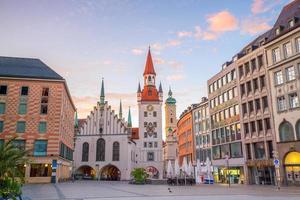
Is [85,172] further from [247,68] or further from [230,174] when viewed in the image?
[247,68]

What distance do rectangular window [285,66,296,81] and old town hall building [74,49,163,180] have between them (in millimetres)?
56201

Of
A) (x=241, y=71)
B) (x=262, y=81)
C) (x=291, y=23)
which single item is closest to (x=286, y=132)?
(x=262, y=81)

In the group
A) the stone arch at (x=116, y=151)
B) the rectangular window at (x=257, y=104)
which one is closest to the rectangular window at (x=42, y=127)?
the rectangular window at (x=257, y=104)

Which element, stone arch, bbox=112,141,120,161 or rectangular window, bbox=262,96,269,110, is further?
stone arch, bbox=112,141,120,161

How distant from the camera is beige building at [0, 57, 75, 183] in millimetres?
49875

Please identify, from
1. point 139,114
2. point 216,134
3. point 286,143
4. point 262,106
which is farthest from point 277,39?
point 139,114

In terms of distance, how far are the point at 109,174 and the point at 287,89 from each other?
6769 cm

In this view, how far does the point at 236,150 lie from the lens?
48844 mm

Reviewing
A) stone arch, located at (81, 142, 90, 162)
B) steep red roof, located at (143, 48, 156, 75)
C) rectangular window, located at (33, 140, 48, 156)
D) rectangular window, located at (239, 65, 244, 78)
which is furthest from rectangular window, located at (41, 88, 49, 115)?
steep red roof, located at (143, 48, 156, 75)

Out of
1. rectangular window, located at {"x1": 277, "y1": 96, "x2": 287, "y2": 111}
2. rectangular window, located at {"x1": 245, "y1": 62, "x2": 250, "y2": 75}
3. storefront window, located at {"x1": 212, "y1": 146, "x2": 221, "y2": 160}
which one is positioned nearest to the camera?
rectangular window, located at {"x1": 277, "y1": 96, "x2": 287, "y2": 111}

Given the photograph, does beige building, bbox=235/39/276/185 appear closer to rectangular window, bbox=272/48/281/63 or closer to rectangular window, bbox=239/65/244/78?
rectangular window, bbox=239/65/244/78

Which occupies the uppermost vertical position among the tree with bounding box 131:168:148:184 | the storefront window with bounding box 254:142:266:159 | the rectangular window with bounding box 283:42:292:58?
the rectangular window with bounding box 283:42:292:58

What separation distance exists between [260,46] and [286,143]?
1473 cm

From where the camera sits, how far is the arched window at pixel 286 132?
37.2 meters
